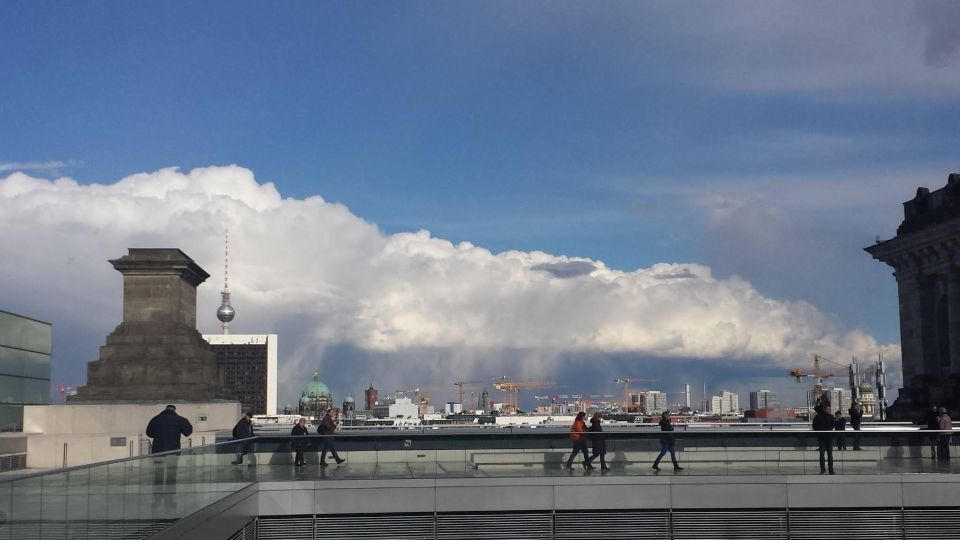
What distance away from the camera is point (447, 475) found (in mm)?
23438

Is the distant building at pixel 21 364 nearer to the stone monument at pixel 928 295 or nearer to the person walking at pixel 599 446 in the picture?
the person walking at pixel 599 446

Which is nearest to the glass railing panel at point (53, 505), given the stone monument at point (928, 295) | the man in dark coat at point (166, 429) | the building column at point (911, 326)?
the man in dark coat at point (166, 429)

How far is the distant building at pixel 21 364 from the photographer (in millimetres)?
48062

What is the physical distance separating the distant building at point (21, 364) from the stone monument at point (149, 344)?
6350 millimetres

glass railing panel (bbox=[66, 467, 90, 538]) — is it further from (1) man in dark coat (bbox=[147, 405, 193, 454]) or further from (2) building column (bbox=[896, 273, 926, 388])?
(2) building column (bbox=[896, 273, 926, 388])

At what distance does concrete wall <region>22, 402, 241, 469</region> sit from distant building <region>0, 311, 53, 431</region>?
5784 mm

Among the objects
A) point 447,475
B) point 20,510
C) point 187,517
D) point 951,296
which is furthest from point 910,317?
point 20,510

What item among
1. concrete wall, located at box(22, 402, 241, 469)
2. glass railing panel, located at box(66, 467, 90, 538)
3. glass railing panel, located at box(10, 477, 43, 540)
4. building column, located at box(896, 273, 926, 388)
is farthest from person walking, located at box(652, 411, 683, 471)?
building column, located at box(896, 273, 926, 388)

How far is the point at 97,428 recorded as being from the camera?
3841 cm

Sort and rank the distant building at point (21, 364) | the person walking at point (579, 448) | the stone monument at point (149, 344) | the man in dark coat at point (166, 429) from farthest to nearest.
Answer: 1. the distant building at point (21, 364)
2. the stone monument at point (149, 344)
3. the person walking at point (579, 448)
4. the man in dark coat at point (166, 429)

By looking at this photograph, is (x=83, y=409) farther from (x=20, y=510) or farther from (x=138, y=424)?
(x=20, y=510)

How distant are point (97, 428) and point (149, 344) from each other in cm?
340

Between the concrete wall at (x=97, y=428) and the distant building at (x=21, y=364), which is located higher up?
the distant building at (x=21, y=364)

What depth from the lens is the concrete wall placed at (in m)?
36.8
